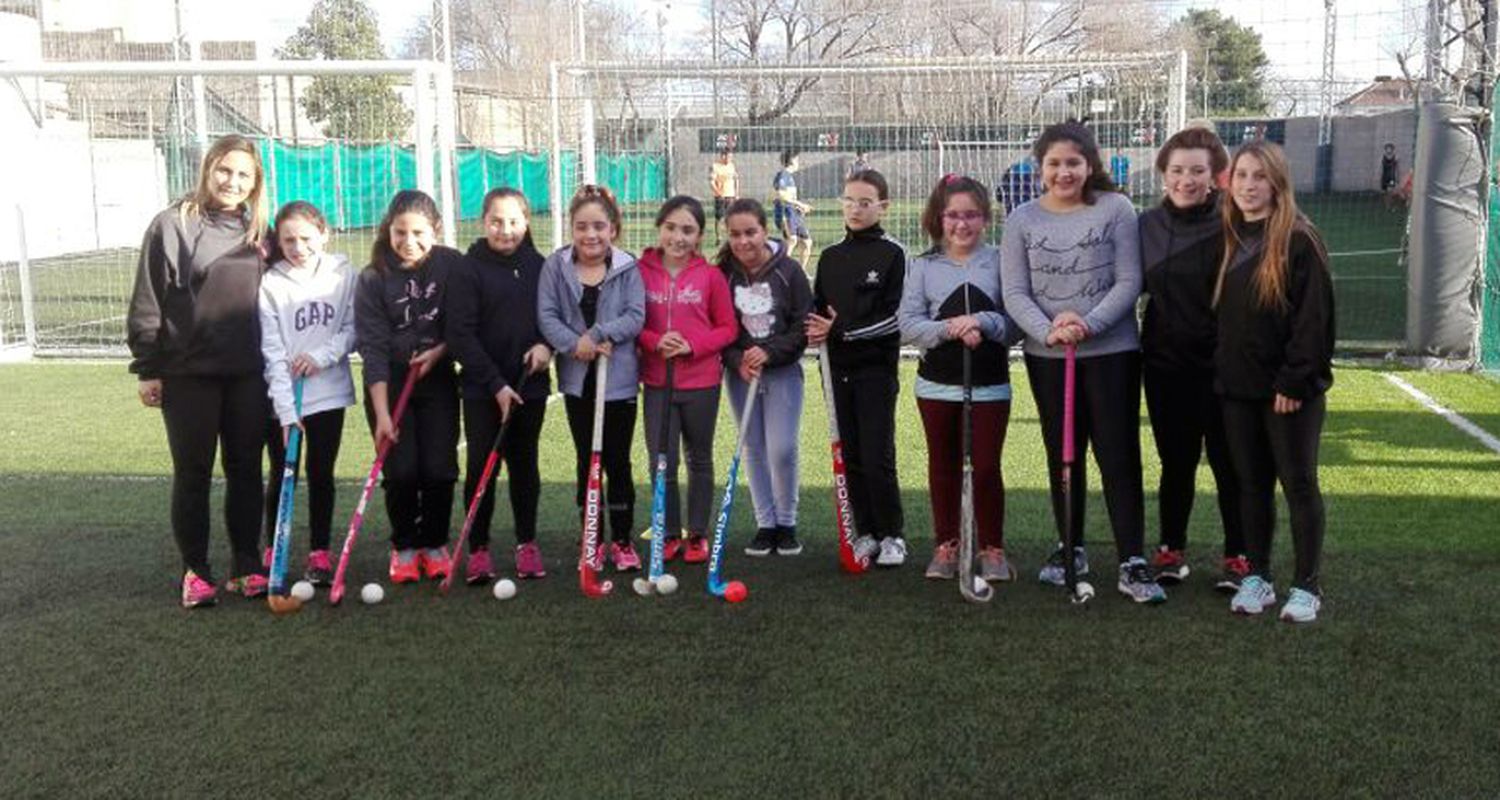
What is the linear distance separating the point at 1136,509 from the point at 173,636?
3.38 meters

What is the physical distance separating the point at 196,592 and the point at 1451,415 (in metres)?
7.21

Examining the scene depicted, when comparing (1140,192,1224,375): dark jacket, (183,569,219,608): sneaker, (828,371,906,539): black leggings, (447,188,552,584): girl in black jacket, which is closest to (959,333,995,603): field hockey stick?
(828,371,906,539): black leggings

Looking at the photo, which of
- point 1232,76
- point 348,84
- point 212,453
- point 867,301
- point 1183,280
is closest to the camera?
point 1183,280

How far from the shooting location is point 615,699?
13.9 ft

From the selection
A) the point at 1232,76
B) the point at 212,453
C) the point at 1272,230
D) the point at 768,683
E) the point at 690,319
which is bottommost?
the point at 768,683

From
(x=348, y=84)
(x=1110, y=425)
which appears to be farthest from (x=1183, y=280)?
(x=348, y=84)

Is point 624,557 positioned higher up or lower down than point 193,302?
lower down

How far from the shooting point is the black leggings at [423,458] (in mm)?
Answer: 5441

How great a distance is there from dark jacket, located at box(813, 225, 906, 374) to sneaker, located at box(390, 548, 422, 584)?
1.83m

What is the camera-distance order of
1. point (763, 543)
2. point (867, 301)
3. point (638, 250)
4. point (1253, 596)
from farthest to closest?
point (638, 250)
point (763, 543)
point (867, 301)
point (1253, 596)

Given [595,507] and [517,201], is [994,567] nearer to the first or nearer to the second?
[595,507]

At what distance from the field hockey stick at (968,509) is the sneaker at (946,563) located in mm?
162

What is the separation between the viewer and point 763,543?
234 inches

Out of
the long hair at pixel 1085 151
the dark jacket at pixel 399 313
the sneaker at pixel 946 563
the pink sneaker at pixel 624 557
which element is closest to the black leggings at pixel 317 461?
the dark jacket at pixel 399 313
